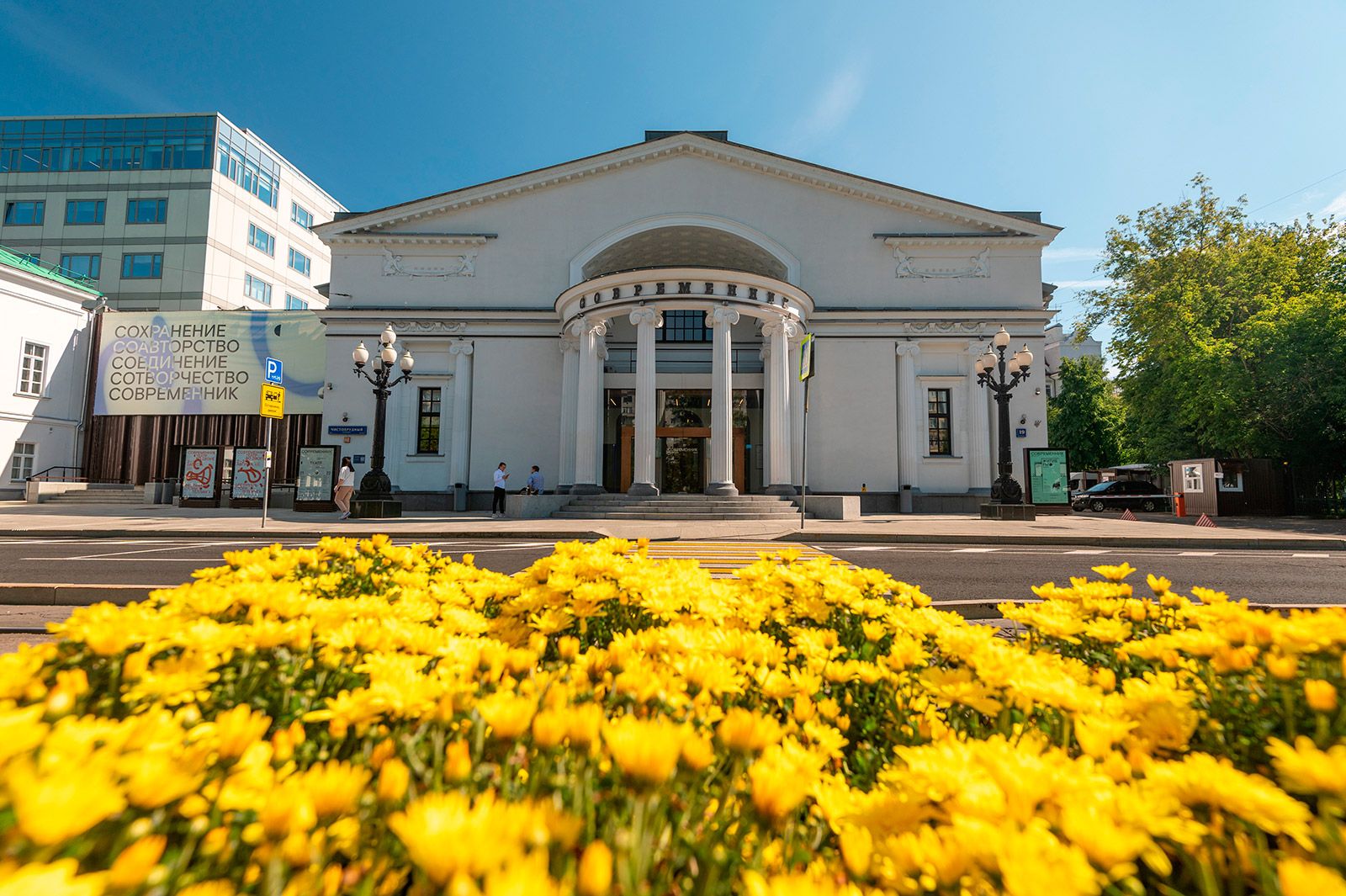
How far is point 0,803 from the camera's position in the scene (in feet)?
1.89

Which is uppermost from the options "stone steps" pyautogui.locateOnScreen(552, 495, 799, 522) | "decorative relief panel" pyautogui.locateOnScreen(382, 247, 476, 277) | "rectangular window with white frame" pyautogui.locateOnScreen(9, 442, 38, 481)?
"decorative relief panel" pyautogui.locateOnScreen(382, 247, 476, 277)

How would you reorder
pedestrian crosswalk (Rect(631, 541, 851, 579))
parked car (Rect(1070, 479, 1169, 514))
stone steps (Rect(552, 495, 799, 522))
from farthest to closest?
1. parked car (Rect(1070, 479, 1169, 514))
2. stone steps (Rect(552, 495, 799, 522))
3. pedestrian crosswalk (Rect(631, 541, 851, 579))

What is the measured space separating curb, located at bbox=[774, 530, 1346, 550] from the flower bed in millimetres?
9855

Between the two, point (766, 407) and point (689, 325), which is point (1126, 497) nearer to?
point (766, 407)

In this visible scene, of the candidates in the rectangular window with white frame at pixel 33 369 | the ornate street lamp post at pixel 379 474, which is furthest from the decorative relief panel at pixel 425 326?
the rectangular window with white frame at pixel 33 369

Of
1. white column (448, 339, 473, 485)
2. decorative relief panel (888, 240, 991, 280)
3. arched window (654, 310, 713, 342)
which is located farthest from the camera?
arched window (654, 310, 713, 342)

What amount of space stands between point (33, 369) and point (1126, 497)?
4919cm

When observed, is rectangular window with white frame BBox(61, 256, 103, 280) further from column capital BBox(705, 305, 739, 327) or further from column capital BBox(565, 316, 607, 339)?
column capital BBox(705, 305, 739, 327)

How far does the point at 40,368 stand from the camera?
24703 mm

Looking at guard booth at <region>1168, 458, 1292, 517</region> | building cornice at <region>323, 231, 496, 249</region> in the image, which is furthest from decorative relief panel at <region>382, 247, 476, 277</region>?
guard booth at <region>1168, 458, 1292, 517</region>

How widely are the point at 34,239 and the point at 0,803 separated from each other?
54266 millimetres

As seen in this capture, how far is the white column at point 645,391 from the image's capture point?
17250 mm

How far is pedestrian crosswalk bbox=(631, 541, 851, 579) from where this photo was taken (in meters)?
7.25

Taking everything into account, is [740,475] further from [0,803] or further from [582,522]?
[0,803]
